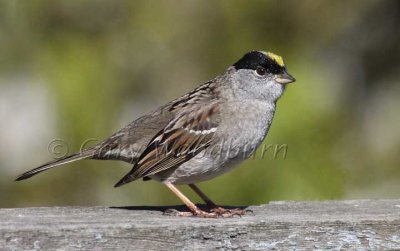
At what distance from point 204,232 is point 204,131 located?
1450 mm

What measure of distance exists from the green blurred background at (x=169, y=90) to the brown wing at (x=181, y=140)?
492 millimetres

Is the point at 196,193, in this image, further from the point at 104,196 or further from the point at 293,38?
the point at 293,38

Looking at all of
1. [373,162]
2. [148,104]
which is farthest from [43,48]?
[373,162]

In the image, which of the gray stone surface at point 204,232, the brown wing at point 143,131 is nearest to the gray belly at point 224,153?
the brown wing at point 143,131

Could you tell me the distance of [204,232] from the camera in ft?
10.3

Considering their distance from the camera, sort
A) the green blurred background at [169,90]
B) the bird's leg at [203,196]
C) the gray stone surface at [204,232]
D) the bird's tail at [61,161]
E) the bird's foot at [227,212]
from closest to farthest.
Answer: the gray stone surface at [204,232] → the bird's foot at [227,212] → the bird's leg at [203,196] → the bird's tail at [61,161] → the green blurred background at [169,90]

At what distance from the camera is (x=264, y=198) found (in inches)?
195

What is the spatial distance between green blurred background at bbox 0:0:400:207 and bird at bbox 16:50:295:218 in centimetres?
36

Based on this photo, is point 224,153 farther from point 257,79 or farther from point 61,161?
point 61,161

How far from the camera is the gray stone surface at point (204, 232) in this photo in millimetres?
3023

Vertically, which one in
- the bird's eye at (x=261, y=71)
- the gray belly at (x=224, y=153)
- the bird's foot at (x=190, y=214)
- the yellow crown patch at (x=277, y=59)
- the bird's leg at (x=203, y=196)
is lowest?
the bird's foot at (x=190, y=214)

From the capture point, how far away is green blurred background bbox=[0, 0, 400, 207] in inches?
200

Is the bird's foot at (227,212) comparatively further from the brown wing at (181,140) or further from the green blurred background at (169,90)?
the green blurred background at (169,90)

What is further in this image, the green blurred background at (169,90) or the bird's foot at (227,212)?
the green blurred background at (169,90)
